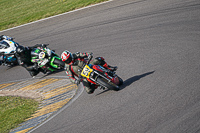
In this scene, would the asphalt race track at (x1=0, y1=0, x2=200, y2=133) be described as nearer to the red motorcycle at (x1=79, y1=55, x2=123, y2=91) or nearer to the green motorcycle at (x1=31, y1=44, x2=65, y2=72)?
the red motorcycle at (x1=79, y1=55, x2=123, y2=91)

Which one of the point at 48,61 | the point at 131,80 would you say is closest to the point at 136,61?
the point at 131,80

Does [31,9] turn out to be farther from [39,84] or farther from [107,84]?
[107,84]

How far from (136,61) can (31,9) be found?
1619 cm

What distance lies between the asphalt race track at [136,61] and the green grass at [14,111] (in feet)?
4.55

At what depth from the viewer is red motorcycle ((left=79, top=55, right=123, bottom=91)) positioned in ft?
29.8

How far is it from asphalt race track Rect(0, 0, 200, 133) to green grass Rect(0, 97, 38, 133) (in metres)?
1.39

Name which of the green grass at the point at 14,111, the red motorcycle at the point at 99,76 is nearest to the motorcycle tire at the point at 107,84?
the red motorcycle at the point at 99,76

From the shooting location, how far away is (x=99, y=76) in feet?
30.3

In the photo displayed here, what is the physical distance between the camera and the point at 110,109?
27.8ft

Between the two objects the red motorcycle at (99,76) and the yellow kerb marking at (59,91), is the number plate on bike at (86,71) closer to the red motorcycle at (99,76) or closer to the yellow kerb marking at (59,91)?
the red motorcycle at (99,76)

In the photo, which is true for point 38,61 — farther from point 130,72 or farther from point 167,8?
point 167,8

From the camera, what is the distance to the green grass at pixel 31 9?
2131 cm

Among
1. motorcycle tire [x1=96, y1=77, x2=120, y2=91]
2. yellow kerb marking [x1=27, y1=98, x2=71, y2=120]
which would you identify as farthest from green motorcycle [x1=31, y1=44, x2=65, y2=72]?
motorcycle tire [x1=96, y1=77, x2=120, y2=91]

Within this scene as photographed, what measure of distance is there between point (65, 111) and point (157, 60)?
3609 mm
